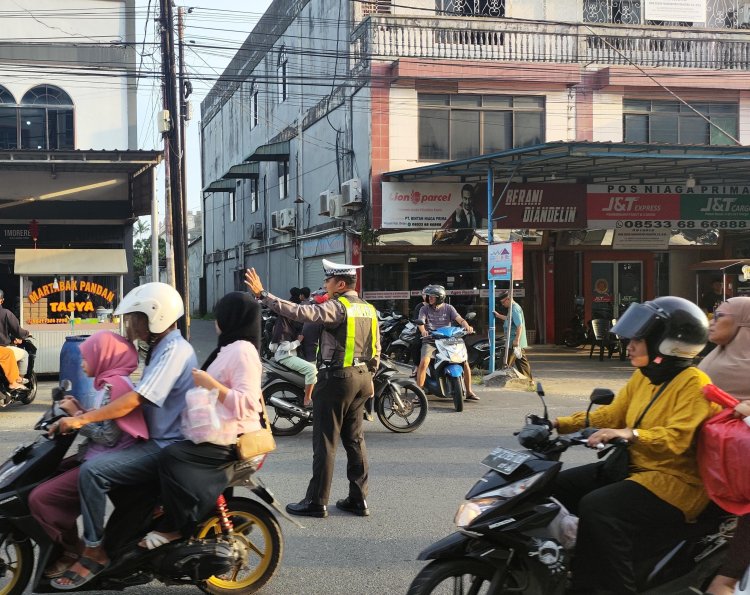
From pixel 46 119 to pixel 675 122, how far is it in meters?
15.7

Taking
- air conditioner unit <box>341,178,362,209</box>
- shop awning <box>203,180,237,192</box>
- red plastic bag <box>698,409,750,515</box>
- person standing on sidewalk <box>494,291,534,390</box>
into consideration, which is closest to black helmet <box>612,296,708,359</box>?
red plastic bag <box>698,409,750,515</box>

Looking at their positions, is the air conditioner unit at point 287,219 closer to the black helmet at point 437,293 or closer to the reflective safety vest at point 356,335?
the black helmet at point 437,293

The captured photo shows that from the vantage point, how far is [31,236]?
20.2 m

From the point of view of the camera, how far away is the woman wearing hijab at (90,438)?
13.5 feet

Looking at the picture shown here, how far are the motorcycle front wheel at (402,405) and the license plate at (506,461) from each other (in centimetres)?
598

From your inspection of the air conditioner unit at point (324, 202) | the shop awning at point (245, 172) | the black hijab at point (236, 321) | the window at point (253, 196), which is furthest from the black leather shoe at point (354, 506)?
the window at point (253, 196)

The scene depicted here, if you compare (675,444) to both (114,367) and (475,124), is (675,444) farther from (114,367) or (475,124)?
(475,124)

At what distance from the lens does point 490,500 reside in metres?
3.57

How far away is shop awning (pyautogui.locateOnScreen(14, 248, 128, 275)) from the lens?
674 inches

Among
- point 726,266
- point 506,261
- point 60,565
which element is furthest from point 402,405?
point 726,266

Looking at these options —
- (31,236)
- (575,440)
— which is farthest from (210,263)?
(575,440)

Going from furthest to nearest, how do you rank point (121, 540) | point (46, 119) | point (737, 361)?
point (46, 119)
point (737, 361)
point (121, 540)

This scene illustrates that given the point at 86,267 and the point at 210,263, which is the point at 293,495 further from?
the point at 210,263

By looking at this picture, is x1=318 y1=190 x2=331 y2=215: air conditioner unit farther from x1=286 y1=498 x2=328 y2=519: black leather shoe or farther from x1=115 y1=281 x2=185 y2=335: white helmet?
x1=115 y1=281 x2=185 y2=335: white helmet
